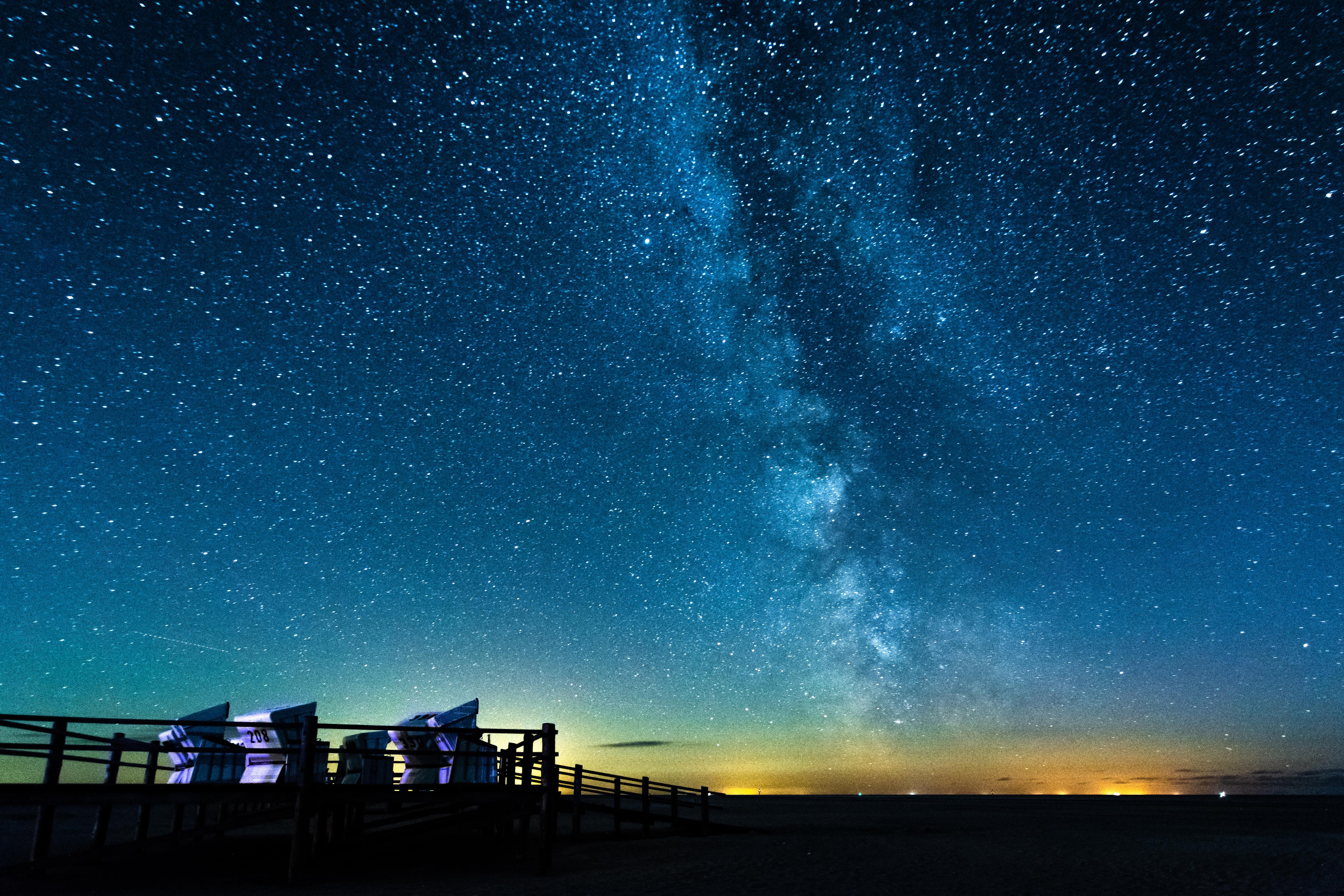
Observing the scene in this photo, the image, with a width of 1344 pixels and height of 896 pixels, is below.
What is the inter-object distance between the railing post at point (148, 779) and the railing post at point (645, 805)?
39.0 feet

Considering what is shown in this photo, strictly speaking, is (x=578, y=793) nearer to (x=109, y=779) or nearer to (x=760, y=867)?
(x=760, y=867)

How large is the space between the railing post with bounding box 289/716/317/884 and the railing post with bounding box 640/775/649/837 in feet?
37.7

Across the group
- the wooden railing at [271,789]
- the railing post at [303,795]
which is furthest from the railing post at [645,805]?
the railing post at [303,795]

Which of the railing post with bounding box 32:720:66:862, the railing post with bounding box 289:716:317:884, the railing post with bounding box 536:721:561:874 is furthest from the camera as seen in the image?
the railing post with bounding box 536:721:561:874

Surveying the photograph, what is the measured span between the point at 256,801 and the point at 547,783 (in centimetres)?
467

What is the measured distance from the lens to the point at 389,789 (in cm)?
1337

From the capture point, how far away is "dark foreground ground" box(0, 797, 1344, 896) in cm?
1395

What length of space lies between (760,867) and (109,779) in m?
12.6

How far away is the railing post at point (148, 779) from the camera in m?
13.2

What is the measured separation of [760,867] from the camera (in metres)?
18.3

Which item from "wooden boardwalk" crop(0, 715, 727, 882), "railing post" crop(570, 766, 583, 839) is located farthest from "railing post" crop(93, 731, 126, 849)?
"railing post" crop(570, 766, 583, 839)

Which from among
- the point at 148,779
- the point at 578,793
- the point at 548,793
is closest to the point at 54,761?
the point at 148,779

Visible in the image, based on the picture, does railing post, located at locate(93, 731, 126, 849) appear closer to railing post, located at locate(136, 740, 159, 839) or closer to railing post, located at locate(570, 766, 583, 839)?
railing post, located at locate(136, 740, 159, 839)

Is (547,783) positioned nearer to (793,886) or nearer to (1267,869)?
(793,886)
